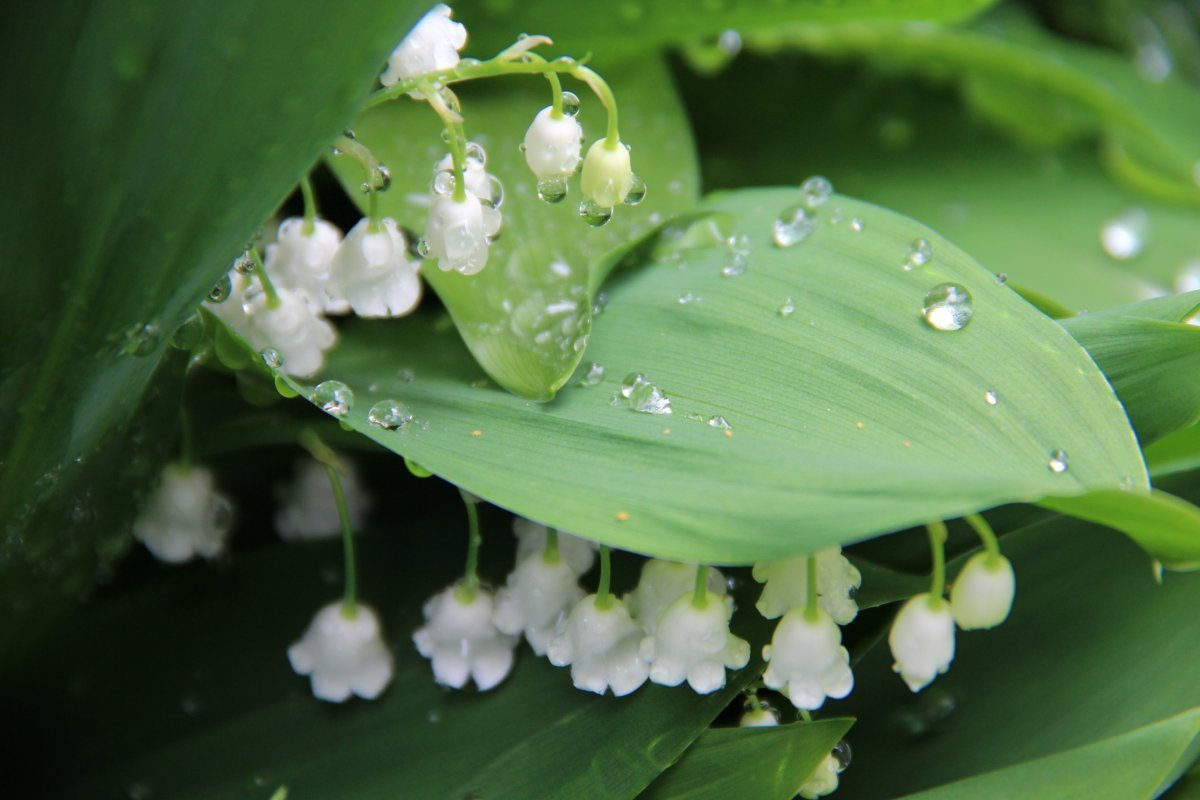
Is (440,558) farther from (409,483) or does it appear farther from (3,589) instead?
(3,589)

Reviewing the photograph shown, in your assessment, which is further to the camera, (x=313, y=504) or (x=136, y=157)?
(x=313, y=504)

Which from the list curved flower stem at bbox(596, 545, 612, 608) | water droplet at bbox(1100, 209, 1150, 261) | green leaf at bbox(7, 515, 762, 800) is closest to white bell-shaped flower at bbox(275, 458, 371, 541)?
green leaf at bbox(7, 515, 762, 800)

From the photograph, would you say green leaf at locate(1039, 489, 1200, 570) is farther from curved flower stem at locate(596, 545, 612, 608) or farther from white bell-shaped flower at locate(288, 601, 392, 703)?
white bell-shaped flower at locate(288, 601, 392, 703)

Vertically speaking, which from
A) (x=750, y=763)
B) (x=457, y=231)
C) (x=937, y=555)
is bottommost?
(x=750, y=763)

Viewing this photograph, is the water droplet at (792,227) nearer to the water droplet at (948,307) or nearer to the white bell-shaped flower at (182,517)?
the water droplet at (948,307)

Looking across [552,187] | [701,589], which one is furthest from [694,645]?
[552,187]

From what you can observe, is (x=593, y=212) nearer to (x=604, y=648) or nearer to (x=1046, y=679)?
(x=604, y=648)
